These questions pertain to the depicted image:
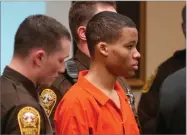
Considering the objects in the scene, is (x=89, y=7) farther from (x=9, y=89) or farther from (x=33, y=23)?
(x=9, y=89)

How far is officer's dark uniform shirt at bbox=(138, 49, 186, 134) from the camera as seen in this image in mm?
3500

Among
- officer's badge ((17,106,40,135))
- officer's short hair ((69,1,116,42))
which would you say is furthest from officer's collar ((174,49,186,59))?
officer's badge ((17,106,40,135))

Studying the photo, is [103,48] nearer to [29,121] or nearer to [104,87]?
[104,87]

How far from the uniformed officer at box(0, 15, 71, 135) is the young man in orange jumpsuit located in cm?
10

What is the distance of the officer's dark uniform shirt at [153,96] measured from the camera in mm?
3500

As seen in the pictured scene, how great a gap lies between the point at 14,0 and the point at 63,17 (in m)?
0.68

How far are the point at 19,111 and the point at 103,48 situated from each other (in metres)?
0.45

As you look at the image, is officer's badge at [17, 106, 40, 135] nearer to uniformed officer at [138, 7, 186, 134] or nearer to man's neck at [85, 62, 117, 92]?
man's neck at [85, 62, 117, 92]

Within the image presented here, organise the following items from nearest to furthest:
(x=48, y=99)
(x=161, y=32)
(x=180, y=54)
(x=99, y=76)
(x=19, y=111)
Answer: (x=19, y=111), (x=99, y=76), (x=48, y=99), (x=180, y=54), (x=161, y=32)

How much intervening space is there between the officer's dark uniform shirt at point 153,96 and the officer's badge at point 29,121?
1.24 meters

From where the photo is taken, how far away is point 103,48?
2512 mm

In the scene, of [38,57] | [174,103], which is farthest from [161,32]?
[38,57]

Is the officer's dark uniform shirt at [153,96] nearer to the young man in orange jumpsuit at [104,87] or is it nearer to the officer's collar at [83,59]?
Answer: the officer's collar at [83,59]

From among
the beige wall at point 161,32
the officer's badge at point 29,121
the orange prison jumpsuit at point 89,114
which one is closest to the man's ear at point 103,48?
the orange prison jumpsuit at point 89,114
